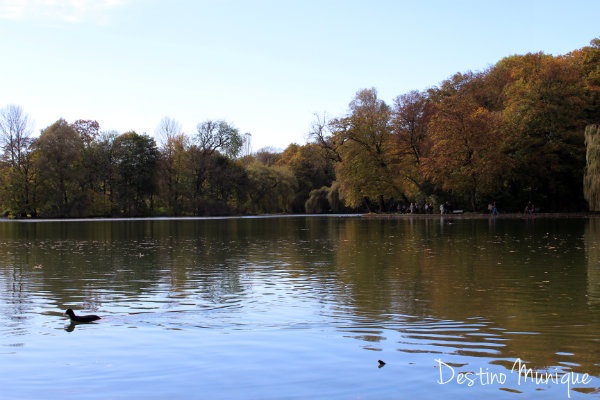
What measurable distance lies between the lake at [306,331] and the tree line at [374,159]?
40161 millimetres

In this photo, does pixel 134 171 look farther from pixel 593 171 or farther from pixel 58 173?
pixel 593 171

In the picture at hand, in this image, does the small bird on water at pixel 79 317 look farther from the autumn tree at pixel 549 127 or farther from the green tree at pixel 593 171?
the autumn tree at pixel 549 127

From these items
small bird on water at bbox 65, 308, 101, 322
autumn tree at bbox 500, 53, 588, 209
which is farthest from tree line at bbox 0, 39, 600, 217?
small bird on water at bbox 65, 308, 101, 322

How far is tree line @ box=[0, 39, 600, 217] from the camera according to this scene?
58.8 meters

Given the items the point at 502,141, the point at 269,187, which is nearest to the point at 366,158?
the point at 502,141

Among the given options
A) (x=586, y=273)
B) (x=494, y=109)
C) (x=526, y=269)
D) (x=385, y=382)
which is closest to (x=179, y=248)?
(x=526, y=269)

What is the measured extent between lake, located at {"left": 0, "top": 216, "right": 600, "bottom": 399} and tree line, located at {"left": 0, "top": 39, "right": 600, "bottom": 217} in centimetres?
4016

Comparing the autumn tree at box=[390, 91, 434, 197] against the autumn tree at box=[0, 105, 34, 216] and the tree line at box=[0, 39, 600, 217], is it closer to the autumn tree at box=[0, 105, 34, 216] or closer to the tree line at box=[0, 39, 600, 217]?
the tree line at box=[0, 39, 600, 217]

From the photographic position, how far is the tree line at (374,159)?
5884 centimetres

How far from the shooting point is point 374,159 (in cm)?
7144

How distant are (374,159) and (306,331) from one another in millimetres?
63609

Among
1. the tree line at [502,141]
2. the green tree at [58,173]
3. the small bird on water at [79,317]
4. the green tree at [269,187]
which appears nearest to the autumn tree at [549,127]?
the tree line at [502,141]

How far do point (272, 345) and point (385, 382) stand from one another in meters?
2.19

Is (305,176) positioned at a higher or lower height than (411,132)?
lower
